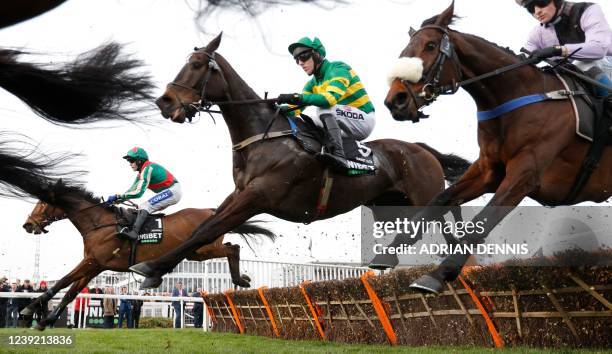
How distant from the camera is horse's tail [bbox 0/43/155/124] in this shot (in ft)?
14.1

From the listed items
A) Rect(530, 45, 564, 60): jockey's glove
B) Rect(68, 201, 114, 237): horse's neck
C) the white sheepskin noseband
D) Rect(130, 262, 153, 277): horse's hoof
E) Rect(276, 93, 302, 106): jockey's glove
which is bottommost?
Rect(130, 262, 153, 277): horse's hoof

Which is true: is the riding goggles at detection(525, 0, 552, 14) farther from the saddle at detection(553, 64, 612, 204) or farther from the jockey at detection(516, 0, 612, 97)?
the saddle at detection(553, 64, 612, 204)

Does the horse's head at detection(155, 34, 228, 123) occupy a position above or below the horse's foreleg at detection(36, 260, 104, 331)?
above

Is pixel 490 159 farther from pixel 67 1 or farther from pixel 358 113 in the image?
pixel 67 1

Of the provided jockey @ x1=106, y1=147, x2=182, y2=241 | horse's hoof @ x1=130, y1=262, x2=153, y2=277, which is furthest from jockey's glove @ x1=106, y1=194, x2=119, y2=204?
horse's hoof @ x1=130, y1=262, x2=153, y2=277

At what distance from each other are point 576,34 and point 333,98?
77.2 inches

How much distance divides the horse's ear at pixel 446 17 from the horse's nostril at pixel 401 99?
2.24 ft

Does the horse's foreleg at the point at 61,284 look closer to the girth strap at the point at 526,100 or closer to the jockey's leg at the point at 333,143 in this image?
the jockey's leg at the point at 333,143

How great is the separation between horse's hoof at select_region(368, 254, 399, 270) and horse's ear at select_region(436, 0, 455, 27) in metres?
1.91

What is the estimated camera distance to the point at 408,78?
15.0 ft

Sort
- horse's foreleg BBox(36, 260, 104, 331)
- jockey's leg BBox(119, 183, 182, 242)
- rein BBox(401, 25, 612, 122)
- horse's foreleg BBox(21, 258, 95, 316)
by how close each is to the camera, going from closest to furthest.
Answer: rein BBox(401, 25, 612, 122), horse's foreleg BBox(21, 258, 95, 316), horse's foreleg BBox(36, 260, 104, 331), jockey's leg BBox(119, 183, 182, 242)

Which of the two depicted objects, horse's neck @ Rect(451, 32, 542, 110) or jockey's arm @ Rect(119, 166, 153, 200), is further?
jockey's arm @ Rect(119, 166, 153, 200)

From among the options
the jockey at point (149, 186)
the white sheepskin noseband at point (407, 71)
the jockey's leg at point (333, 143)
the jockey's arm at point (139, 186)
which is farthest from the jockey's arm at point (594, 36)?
the jockey at point (149, 186)

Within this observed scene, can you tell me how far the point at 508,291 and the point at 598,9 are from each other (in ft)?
7.86
